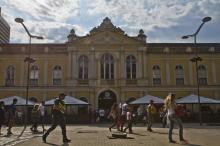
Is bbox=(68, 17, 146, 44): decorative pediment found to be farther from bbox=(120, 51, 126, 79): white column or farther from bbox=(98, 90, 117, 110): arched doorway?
bbox=(98, 90, 117, 110): arched doorway

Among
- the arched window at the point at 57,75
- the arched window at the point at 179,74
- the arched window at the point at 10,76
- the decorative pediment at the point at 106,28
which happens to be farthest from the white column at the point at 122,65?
the arched window at the point at 10,76

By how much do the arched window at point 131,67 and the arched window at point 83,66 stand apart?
495 centimetres

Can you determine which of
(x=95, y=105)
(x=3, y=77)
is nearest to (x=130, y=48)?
(x=95, y=105)

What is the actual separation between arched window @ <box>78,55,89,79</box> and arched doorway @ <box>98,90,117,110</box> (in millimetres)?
2983

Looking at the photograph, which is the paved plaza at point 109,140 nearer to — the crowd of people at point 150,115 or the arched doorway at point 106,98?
the crowd of people at point 150,115

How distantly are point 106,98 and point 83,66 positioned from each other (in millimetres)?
4762

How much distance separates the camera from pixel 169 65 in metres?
42.0

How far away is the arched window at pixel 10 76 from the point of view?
41650 millimetres

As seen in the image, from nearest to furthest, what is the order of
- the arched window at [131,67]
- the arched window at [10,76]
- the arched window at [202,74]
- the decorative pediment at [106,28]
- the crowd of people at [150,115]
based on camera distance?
the crowd of people at [150,115] → the arched window at [131,67] → the decorative pediment at [106,28] → the arched window at [10,76] → the arched window at [202,74]

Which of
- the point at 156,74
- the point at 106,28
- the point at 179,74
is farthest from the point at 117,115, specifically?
the point at 179,74

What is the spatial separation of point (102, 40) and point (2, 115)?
2593 centimetres

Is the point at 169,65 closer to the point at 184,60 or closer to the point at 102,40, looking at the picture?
the point at 184,60

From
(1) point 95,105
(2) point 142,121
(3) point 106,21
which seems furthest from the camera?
(3) point 106,21

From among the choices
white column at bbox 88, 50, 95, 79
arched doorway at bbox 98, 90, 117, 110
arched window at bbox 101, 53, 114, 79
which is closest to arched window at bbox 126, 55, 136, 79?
arched window at bbox 101, 53, 114, 79
